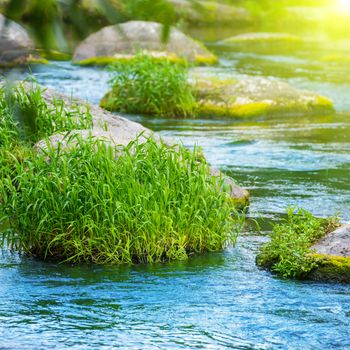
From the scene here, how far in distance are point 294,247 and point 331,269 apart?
0.35m

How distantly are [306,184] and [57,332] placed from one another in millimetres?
4837

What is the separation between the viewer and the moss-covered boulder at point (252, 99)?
556 inches

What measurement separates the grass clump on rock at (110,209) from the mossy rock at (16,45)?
14.3 ft

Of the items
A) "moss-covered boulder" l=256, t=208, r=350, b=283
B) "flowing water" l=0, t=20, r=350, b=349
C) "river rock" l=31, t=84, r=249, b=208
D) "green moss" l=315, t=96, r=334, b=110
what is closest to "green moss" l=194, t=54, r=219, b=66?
"green moss" l=315, t=96, r=334, b=110

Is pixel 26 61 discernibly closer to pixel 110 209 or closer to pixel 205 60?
pixel 110 209

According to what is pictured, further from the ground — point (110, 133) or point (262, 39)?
point (262, 39)

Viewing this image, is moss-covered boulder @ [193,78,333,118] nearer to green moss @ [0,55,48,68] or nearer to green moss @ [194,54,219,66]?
green moss @ [194,54,219,66]

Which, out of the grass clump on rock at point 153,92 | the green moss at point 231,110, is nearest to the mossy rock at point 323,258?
the grass clump on rock at point 153,92

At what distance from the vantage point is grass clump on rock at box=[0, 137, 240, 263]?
634 centimetres

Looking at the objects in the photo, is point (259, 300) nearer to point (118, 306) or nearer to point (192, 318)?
point (192, 318)

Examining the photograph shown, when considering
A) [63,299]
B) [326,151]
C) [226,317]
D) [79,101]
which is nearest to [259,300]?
[226,317]

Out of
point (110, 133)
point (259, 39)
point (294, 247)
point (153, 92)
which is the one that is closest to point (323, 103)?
point (153, 92)

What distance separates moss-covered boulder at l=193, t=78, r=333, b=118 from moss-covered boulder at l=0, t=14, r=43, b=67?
39.9ft

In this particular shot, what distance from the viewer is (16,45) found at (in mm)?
1843
